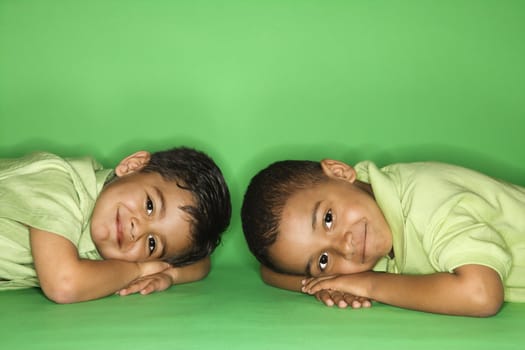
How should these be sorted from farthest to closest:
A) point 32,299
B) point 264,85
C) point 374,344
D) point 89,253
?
point 264,85 → point 89,253 → point 32,299 → point 374,344

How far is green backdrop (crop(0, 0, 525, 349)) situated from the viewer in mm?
2383

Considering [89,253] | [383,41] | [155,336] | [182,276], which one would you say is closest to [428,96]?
[383,41]

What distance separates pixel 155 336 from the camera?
1440 millimetres

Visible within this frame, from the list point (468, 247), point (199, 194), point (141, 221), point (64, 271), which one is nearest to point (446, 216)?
point (468, 247)

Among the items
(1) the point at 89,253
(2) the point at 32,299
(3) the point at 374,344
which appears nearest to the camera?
(3) the point at 374,344

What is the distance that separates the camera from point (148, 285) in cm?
185

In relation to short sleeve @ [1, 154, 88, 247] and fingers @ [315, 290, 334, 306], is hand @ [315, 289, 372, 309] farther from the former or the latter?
short sleeve @ [1, 154, 88, 247]

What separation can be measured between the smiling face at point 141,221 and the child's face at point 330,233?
24 centimetres

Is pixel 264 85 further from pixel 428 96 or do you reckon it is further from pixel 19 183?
pixel 19 183

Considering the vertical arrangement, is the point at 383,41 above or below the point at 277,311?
above

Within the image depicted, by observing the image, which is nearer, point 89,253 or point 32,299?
point 32,299

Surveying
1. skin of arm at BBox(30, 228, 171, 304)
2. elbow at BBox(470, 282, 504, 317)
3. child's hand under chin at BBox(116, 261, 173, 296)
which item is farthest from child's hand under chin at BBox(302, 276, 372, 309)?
skin of arm at BBox(30, 228, 171, 304)

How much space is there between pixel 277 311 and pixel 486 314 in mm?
423

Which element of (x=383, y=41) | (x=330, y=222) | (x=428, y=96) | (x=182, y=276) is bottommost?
(x=182, y=276)
